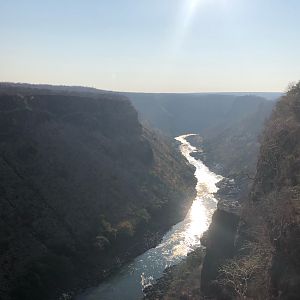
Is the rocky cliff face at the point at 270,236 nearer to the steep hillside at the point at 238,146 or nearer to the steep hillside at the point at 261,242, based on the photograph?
the steep hillside at the point at 261,242

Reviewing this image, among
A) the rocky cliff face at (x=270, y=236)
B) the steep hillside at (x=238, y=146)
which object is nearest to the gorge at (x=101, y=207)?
the rocky cliff face at (x=270, y=236)

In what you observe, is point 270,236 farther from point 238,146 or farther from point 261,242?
point 238,146

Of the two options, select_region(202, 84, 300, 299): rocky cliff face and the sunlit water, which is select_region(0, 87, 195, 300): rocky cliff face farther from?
select_region(202, 84, 300, 299): rocky cliff face

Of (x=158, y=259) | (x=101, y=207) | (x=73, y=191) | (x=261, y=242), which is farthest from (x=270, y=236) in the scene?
(x=73, y=191)

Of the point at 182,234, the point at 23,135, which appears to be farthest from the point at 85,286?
the point at 23,135

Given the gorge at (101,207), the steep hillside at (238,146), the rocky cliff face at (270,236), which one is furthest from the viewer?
the steep hillside at (238,146)
